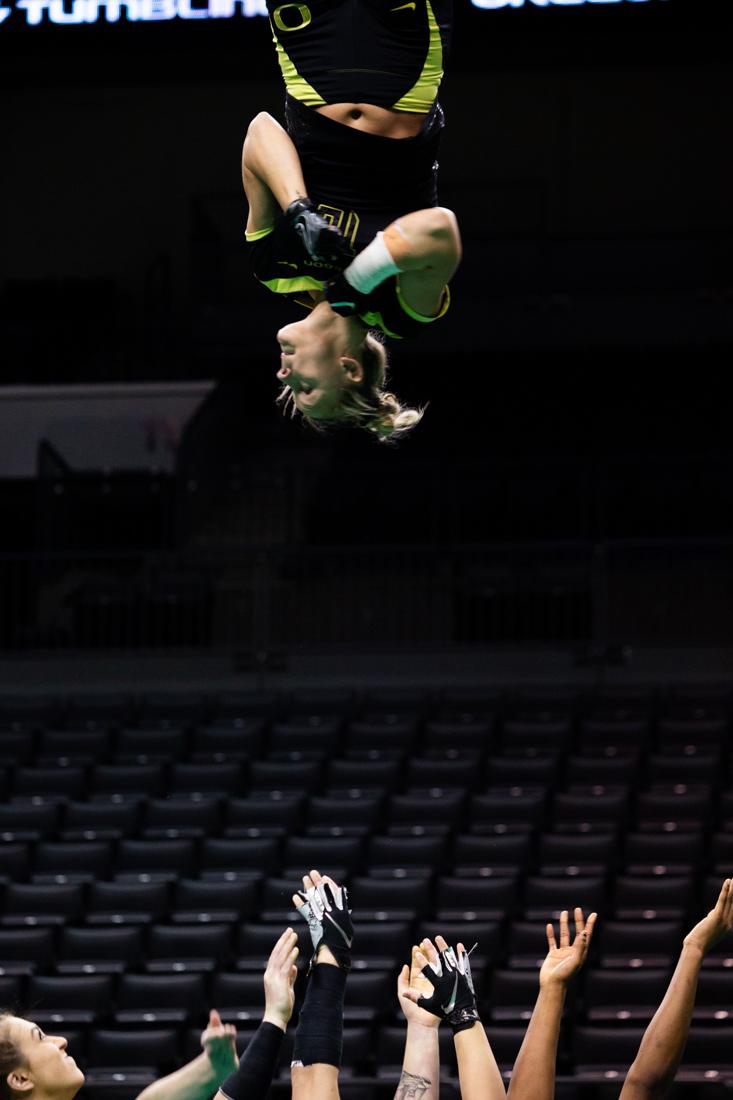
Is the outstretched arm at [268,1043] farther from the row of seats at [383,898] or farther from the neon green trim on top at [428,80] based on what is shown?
the row of seats at [383,898]

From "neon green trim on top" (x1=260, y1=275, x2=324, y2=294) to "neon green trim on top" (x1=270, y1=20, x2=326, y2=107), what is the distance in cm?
39

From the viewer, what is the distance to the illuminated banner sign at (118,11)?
10188 mm

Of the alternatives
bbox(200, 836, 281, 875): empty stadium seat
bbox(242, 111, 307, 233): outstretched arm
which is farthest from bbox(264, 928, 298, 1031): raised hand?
bbox(200, 836, 281, 875): empty stadium seat

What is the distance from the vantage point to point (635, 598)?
1223 cm

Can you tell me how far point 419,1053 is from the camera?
350 centimetres

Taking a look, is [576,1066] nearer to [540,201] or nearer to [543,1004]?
[543,1004]

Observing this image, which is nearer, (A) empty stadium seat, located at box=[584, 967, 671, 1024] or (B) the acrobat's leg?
(B) the acrobat's leg

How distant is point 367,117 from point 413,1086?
210 centimetres

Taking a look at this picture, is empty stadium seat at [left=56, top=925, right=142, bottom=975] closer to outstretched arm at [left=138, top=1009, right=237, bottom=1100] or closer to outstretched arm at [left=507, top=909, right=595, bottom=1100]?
outstretched arm at [left=138, top=1009, right=237, bottom=1100]

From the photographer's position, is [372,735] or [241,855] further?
[372,735]

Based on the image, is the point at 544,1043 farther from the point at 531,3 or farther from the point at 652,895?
the point at 531,3

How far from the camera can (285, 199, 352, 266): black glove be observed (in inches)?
138

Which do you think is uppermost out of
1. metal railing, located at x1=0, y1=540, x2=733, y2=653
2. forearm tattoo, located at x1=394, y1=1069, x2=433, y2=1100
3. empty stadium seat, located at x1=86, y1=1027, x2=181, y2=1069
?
metal railing, located at x1=0, y1=540, x2=733, y2=653

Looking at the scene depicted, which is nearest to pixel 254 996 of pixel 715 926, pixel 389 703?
pixel 389 703
